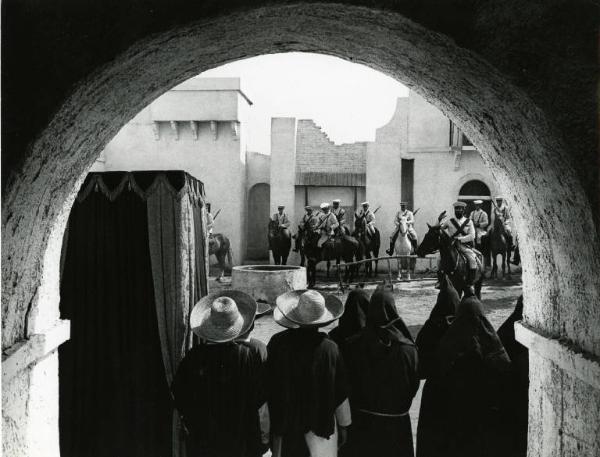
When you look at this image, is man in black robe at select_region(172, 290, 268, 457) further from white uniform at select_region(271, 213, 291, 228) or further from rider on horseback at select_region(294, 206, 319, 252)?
white uniform at select_region(271, 213, 291, 228)

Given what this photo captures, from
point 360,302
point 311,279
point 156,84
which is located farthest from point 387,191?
point 156,84

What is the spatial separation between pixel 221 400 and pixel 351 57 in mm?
Result: 2479

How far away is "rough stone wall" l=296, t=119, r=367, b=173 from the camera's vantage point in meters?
22.5

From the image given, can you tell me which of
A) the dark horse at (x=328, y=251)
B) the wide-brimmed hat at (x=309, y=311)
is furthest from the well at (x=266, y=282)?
the wide-brimmed hat at (x=309, y=311)

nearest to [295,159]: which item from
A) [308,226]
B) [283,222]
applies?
[283,222]

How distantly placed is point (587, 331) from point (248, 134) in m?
22.3

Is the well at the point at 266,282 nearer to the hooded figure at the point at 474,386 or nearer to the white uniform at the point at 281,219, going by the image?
the white uniform at the point at 281,219

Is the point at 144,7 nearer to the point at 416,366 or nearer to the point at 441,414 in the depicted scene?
the point at 416,366

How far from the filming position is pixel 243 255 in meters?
22.7

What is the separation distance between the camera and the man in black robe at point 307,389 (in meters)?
3.82

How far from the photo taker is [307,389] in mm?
3822

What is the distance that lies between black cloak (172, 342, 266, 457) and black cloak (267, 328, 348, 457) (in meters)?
0.14

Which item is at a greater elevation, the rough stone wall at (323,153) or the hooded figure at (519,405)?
the rough stone wall at (323,153)

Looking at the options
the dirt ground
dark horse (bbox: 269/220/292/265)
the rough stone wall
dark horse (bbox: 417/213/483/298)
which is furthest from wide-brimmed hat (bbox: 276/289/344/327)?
the rough stone wall
